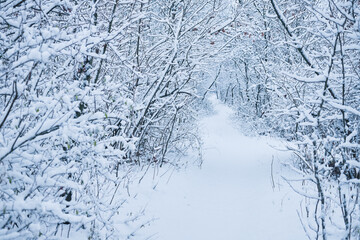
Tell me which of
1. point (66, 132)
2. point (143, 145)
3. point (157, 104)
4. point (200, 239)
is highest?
point (157, 104)

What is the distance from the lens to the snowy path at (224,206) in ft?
14.1

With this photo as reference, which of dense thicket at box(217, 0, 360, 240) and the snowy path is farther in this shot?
the snowy path

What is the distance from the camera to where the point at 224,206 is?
5625 millimetres

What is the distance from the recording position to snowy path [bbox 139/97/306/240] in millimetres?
4297

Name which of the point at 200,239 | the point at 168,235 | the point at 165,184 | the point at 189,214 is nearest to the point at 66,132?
the point at 168,235

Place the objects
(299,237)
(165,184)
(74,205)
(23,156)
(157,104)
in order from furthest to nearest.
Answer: (157,104), (165,184), (299,237), (74,205), (23,156)

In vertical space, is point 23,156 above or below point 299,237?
above

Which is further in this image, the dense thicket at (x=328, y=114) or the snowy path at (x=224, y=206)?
the snowy path at (x=224, y=206)

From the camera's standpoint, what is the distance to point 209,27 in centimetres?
619

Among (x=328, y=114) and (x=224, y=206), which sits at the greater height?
→ (x=328, y=114)

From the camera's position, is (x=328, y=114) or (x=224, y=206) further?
(x=328, y=114)

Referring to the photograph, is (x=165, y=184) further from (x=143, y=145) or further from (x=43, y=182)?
(x=43, y=182)

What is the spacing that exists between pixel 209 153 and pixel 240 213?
17.8 ft

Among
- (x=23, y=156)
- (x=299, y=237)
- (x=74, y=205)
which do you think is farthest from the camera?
→ (x=299, y=237)
